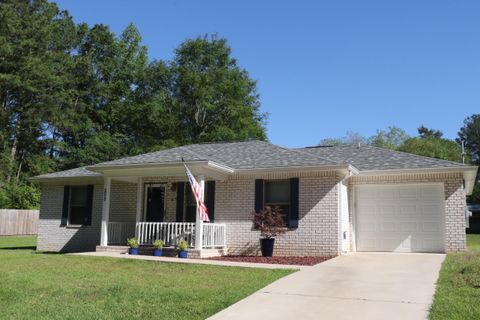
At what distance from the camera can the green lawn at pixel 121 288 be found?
21.7 ft

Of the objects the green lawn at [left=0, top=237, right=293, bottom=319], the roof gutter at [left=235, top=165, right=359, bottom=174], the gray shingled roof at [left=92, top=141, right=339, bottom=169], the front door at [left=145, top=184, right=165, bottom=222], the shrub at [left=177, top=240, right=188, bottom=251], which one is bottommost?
the green lawn at [left=0, top=237, right=293, bottom=319]

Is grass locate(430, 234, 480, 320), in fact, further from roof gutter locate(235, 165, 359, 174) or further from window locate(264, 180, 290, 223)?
window locate(264, 180, 290, 223)

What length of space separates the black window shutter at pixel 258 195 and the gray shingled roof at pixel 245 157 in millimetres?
564

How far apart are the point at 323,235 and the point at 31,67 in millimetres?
27676

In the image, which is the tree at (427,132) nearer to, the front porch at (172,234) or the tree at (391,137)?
the tree at (391,137)

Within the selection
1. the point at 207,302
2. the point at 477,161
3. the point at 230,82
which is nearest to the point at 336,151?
the point at 207,302

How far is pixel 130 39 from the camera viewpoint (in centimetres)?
4331

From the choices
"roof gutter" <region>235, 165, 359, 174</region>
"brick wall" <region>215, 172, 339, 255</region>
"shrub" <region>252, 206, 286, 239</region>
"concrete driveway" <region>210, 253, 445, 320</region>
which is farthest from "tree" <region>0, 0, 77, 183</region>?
"concrete driveway" <region>210, 253, 445, 320</region>

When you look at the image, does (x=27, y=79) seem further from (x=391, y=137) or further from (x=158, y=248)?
(x=391, y=137)

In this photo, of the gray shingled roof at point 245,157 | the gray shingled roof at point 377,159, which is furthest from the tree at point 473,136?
the gray shingled roof at point 245,157

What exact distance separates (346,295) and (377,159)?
10.2 m

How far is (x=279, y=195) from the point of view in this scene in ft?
50.3

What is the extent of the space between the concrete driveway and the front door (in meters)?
7.22

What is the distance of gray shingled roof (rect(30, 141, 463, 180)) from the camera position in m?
15.0
